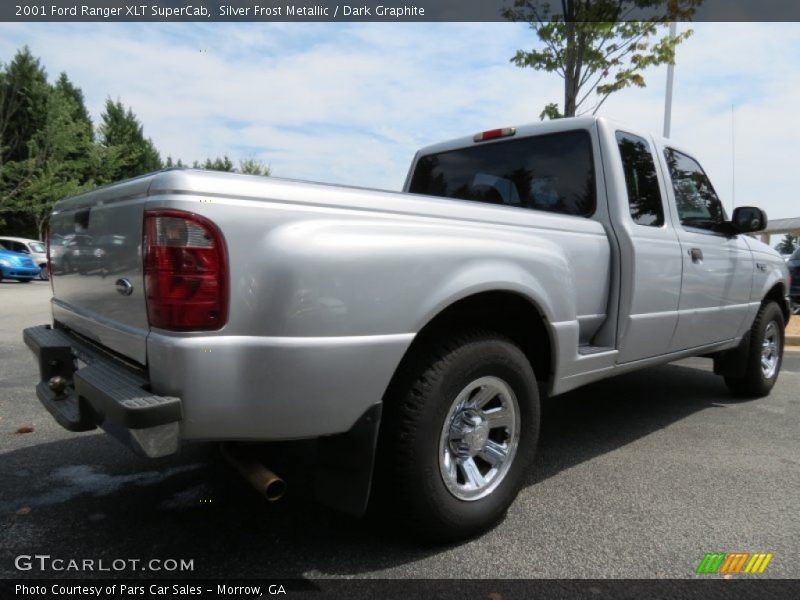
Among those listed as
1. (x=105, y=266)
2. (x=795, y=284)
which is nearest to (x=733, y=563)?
(x=105, y=266)

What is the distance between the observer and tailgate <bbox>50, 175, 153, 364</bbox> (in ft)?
6.29

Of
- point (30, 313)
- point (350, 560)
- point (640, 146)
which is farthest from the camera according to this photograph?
point (30, 313)

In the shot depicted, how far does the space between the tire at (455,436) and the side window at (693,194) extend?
2.00 m

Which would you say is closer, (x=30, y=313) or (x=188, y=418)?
(x=188, y=418)

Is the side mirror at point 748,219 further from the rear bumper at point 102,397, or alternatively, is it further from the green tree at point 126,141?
the green tree at point 126,141

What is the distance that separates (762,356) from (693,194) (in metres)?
1.88

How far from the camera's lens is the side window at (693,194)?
3.75 metres

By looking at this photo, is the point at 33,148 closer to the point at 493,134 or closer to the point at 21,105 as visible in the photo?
the point at 21,105

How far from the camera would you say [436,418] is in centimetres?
218

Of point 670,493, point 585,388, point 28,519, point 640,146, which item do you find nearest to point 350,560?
point 28,519

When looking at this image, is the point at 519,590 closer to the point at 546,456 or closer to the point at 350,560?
the point at 350,560

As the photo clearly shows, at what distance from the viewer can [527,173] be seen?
3.56 metres

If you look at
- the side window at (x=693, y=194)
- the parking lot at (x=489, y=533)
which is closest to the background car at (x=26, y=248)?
the parking lot at (x=489, y=533)

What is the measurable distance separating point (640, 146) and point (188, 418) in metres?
3.05
